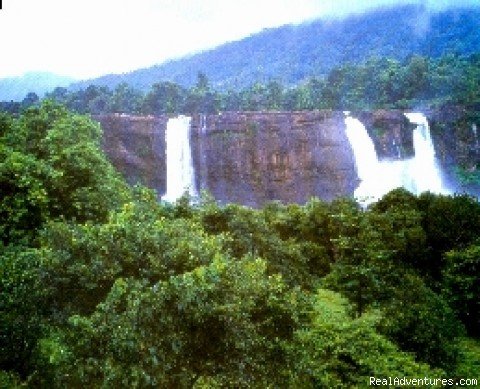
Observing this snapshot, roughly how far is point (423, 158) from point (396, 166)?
337 centimetres

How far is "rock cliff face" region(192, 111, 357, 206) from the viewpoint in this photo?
53.2 meters

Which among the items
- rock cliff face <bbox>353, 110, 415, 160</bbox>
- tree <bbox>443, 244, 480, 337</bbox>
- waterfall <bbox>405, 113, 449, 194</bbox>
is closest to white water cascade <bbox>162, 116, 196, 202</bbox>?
Result: rock cliff face <bbox>353, 110, 415, 160</bbox>

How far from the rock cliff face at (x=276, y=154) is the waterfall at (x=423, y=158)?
7.51 metres

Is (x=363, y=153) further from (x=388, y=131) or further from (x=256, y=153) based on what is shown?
(x=256, y=153)

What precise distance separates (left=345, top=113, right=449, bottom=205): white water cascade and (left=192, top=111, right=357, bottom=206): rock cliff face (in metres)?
1.03

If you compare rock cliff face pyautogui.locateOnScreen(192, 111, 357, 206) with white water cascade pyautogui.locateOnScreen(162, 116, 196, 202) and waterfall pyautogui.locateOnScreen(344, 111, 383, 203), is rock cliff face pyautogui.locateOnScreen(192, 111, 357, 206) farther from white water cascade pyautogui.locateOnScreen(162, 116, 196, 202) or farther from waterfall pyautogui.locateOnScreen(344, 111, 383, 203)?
white water cascade pyautogui.locateOnScreen(162, 116, 196, 202)

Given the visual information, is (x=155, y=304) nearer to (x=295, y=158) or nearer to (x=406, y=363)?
(x=406, y=363)

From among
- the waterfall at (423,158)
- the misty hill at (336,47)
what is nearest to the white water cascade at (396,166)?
the waterfall at (423,158)

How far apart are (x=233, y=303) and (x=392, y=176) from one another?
48.6 meters

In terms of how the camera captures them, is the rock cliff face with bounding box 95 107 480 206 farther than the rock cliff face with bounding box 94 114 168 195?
Yes

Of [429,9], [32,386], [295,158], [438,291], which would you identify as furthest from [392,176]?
[429,9]

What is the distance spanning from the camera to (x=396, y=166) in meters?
55.2

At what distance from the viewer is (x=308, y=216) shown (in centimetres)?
2936

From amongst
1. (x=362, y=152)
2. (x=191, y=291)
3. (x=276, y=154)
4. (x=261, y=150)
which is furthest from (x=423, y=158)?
(x=191, y=291)
